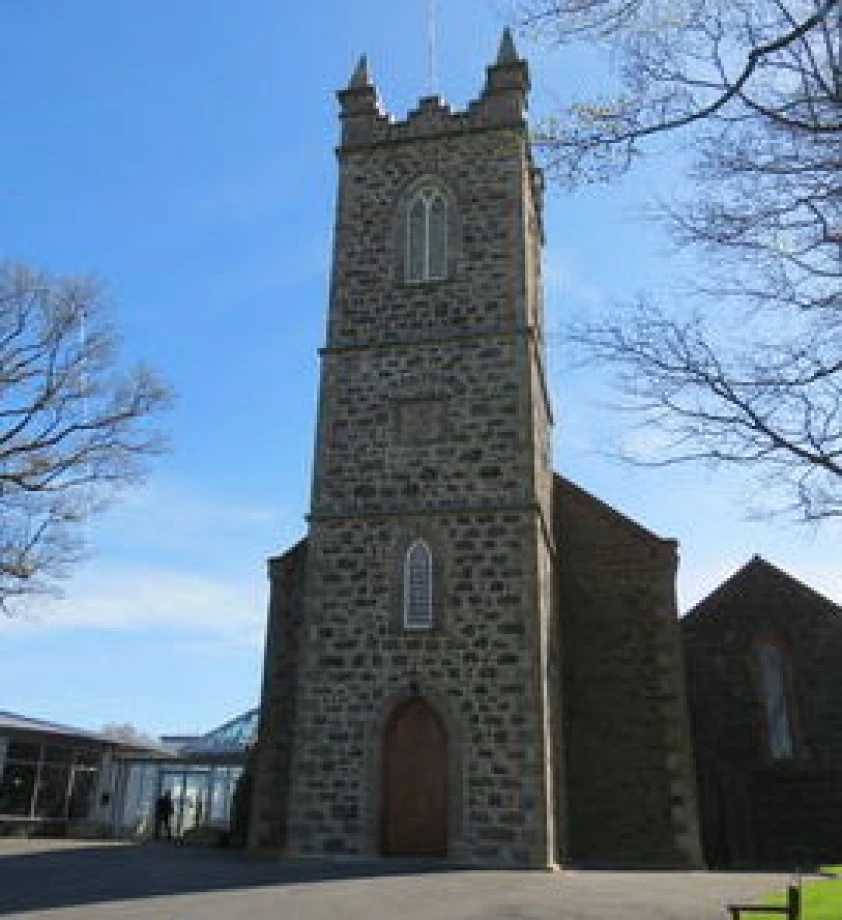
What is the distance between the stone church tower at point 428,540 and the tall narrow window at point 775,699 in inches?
151

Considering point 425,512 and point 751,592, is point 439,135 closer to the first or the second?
point 425,512

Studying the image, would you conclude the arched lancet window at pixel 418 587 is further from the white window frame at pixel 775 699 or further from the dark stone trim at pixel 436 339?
the white window frame at pixel 775 699

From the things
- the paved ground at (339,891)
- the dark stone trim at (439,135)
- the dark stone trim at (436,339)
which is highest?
the dark stone trim at (439,135)

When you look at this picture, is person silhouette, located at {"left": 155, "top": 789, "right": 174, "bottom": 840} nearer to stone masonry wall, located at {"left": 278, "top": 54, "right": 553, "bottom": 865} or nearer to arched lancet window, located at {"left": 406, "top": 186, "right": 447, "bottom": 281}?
stone masonry wall, located at {"left": 278, "top": 54, "right": 553, "bottom": 865}

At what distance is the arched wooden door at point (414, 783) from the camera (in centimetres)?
1669

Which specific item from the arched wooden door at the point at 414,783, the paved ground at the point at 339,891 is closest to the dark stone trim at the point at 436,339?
the arched wooden door at the point at 414,783

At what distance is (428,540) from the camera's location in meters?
18.4

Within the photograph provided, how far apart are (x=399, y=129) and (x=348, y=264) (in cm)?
350

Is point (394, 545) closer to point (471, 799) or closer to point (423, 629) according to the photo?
point (423, 629)

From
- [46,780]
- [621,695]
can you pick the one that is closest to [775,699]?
[621,695]

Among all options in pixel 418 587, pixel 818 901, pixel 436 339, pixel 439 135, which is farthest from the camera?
pixel 439 135

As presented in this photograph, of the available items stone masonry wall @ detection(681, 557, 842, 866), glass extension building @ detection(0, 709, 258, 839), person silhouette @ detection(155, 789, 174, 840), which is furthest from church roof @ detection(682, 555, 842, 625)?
person silhouette @ detection(155, 789, 174, 840)

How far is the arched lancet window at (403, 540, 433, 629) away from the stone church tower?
0.04 meters

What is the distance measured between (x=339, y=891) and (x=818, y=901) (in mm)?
5250
